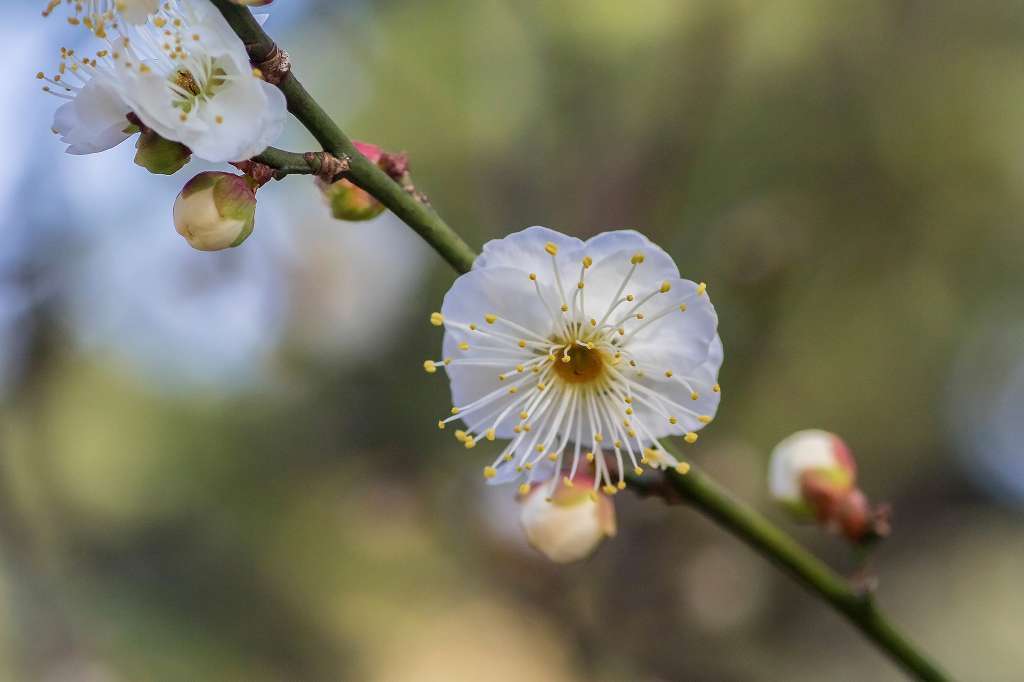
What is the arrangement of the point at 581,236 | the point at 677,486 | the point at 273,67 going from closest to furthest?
the point at 273,67 < the point at 677,486 < the point at 581,236

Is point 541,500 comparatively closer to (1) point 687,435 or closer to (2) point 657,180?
(1) point 687,435

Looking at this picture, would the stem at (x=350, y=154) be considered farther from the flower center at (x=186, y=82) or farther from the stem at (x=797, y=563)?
the stem at (x=797, y=563)

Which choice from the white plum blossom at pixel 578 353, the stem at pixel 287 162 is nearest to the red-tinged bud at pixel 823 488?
the white plum blossom at pixel 578 353

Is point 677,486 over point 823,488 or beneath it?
beneath

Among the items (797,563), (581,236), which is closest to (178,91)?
(797,563)

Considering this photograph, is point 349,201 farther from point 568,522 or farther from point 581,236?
point 581,236

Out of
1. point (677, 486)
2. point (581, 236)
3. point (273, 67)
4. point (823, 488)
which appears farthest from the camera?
point (581, 236)

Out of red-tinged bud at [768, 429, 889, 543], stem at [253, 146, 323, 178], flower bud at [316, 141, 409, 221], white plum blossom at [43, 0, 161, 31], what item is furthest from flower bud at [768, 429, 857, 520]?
white plum blossom at [43, 0, 161, 31]
